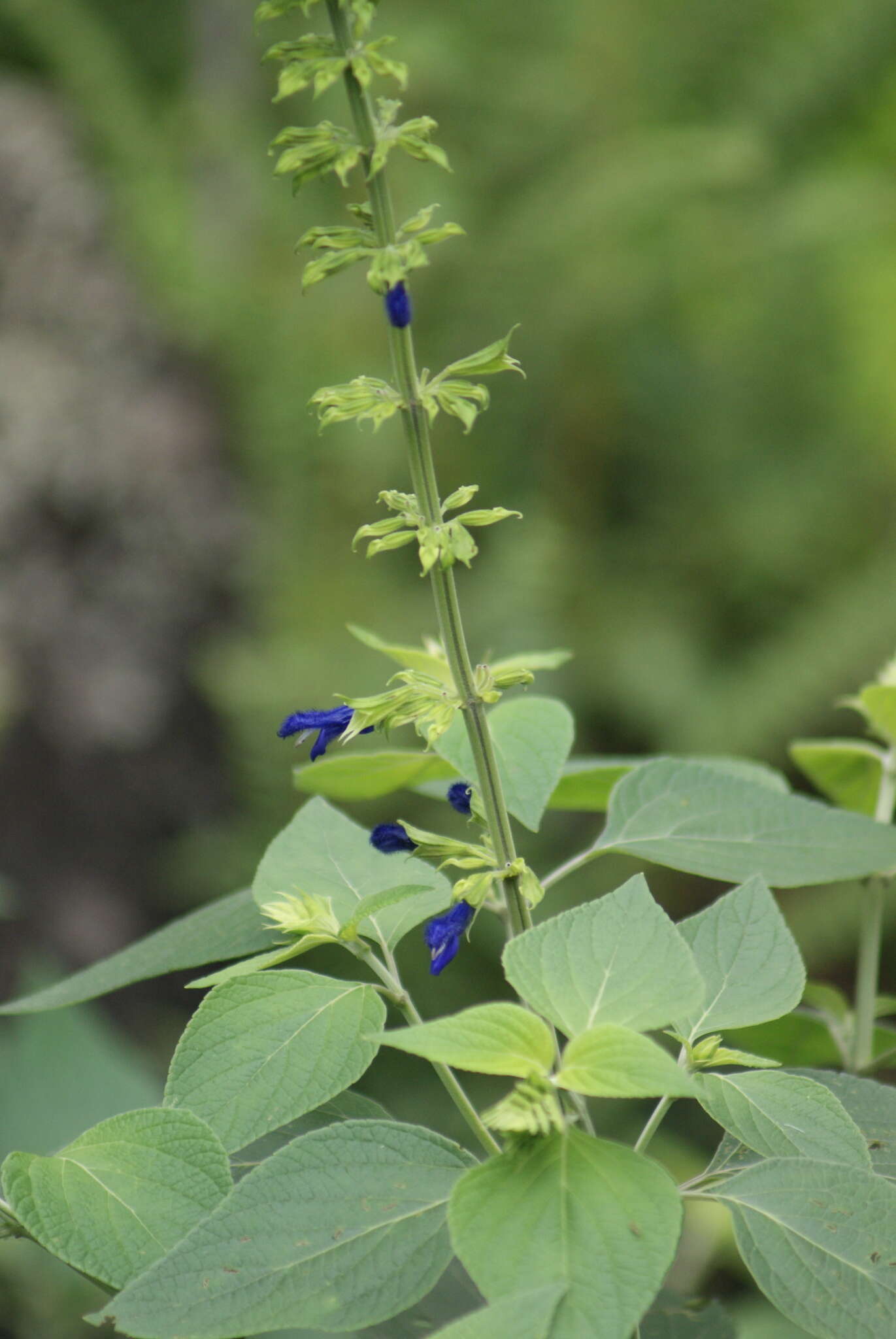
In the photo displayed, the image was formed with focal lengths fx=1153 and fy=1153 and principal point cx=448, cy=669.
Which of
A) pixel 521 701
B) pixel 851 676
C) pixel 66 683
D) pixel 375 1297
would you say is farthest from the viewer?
pixel 66 683

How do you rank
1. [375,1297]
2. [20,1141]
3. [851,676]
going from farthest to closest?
[851,676], [20,1141], [375,1297]

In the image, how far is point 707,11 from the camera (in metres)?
3.15

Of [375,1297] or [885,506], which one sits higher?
[885,506]

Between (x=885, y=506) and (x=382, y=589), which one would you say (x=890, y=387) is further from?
Result: (x=382, y=589)

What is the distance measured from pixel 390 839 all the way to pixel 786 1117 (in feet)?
0.65

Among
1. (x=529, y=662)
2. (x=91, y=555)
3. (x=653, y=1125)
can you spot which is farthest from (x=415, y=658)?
(x=91, y=555)

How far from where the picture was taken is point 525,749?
1.92ft

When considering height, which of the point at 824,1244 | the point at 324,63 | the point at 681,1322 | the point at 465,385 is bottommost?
the point at 681,1322

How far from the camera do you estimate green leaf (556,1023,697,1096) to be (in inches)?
13.9

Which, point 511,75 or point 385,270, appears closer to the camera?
point 385,270

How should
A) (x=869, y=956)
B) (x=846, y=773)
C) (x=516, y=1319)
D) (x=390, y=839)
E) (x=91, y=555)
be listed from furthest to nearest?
(x=91, y=555) < (x=846, y=773) < (x=869, y=956) < (x=390, y=839) < (x=516, y=1319)

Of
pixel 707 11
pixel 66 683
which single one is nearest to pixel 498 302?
pixel 707 11

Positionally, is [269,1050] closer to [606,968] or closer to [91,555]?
[606,968]

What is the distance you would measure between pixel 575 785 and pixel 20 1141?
920mm
